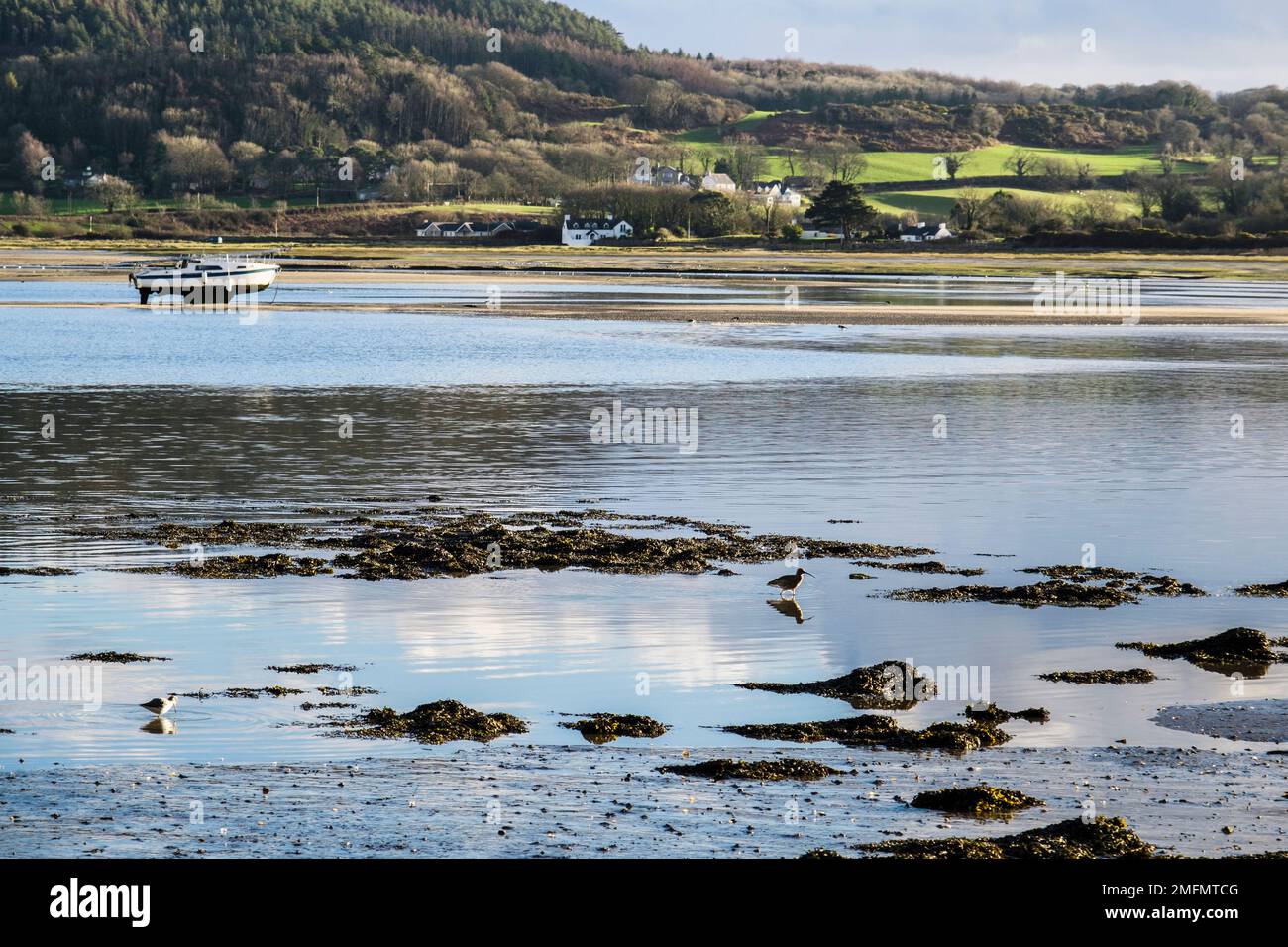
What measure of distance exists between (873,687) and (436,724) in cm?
384

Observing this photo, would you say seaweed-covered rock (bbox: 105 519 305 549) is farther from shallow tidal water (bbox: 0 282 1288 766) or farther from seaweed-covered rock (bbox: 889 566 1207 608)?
seaweed-covered rock (bbox: 889 566 1207 608)

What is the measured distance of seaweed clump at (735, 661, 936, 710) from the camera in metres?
13.8

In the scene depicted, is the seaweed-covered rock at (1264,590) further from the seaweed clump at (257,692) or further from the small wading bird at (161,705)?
the small wading bird at (161,705)

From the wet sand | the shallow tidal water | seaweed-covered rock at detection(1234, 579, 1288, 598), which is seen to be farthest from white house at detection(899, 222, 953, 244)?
seaweed-covered rock at detection(1234, 579, 1288, 598)

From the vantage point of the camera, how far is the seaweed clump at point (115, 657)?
575 inches

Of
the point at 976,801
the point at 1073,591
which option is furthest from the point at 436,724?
the point at 1073,591

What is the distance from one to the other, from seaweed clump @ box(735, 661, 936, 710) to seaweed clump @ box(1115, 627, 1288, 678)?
9.24ft

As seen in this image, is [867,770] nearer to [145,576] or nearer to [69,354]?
[145,576]

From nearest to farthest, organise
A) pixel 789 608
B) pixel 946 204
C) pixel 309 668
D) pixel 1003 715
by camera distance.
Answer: pixel 1003 715, pixel 309 668, pixel 789 608, pixel 946 204

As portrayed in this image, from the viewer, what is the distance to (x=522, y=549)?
2012 cm

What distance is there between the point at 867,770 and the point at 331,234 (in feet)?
609

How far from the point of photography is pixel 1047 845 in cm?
987

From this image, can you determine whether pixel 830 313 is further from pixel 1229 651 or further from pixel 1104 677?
pixel 1104 677
